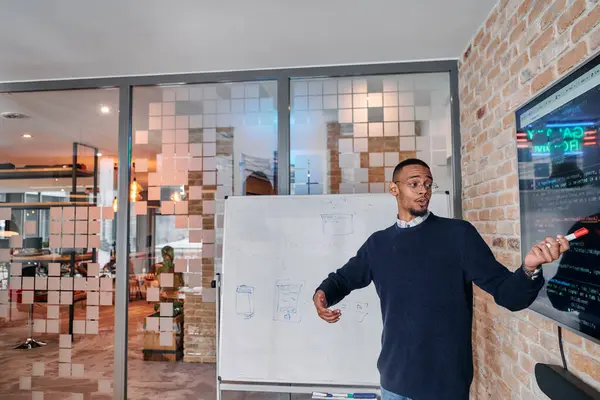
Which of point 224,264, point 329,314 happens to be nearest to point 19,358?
point 224,264

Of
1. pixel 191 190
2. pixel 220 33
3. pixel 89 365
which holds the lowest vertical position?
pixel 89 365

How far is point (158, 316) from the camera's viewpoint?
2.93m

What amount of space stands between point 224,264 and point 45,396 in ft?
6.18

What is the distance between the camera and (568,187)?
1338 millimetres

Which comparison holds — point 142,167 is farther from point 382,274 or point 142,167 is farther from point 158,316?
point 382,274

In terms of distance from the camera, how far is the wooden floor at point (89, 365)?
9.73 feet

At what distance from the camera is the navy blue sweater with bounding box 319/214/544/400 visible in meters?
1.64

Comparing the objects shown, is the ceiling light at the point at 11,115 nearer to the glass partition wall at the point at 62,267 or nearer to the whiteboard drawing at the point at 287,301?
the glass partition wall at the point at 62,267

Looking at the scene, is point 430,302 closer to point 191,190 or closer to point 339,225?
point 339,225

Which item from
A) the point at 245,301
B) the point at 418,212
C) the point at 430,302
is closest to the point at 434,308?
the point at 430,302

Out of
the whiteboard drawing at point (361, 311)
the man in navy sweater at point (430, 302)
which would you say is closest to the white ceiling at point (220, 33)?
the man in navy sweater at point (430, 302)

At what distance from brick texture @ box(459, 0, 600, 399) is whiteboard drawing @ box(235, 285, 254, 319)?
1348 millimetres

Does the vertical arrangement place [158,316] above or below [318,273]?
below

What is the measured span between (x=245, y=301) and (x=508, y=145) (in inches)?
65.7
